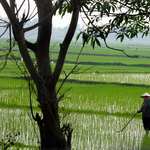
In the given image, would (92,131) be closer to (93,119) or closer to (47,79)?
(93,119)

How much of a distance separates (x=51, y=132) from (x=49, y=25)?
4.23 ft

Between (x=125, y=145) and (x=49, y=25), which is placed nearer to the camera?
(x=49, y=25)

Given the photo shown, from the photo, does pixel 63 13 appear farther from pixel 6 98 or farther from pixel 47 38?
pixel 6 98

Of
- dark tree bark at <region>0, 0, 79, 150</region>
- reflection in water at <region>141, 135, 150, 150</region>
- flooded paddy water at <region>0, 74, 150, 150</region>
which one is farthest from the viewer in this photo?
flooded paddy water at <region>0, 74, 150, 150</region>

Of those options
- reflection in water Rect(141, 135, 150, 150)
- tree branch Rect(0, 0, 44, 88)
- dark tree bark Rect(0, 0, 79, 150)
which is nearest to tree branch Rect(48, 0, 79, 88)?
dark tree bark Rect(0, 0, 79, 150)

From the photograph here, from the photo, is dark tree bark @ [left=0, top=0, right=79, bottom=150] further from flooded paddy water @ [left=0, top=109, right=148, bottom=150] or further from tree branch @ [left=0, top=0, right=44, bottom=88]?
flooded paddy water @ [left=0, top=109, right=148, bottom=150]

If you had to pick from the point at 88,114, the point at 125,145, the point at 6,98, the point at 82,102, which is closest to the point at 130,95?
the point at 82,102

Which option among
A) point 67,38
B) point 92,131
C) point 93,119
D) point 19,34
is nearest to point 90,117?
point 93,119

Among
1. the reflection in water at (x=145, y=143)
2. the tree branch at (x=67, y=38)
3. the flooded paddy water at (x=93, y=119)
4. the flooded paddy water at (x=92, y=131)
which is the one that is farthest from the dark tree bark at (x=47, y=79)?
the reflection in water at (x=145, y=143)

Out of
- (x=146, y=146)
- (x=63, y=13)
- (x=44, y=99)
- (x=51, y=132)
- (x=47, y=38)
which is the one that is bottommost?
(x=146, y=146)

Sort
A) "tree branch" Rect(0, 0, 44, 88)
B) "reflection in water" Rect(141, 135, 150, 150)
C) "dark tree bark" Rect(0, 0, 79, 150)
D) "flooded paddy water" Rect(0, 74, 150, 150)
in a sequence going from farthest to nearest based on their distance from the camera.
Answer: "flooded paddy water" Rect(0, 74, 150, 150)
"reflection in water" Rect(141, 135, 150, 150)
"dark tree bark" Rect(0, 0, 79, 150)
"tree branch" Rect(0, 0, 44, 88)

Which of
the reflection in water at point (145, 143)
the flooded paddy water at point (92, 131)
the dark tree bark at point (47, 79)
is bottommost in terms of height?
the reflection in water at point (145, 143)

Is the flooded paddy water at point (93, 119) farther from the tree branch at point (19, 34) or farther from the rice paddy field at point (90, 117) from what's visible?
the tree branch at point (19, 34)

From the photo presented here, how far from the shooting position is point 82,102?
25.0ft
